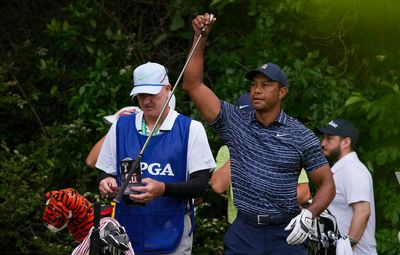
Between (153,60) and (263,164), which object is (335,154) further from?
(153,60)

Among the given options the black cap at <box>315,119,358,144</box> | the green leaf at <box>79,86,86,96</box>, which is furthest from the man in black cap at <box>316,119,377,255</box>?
the green leaf at <box>79,86,86,96</box>

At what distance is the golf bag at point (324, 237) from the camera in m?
6.85

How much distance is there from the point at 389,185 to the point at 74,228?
11.9 ft

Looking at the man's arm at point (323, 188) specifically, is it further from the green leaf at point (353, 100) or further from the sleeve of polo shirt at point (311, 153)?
the green leaf at point (353, 100)

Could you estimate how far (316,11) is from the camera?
9.84 meters

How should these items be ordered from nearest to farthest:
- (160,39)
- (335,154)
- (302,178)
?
(302,178)
(335,154)
(160,39)

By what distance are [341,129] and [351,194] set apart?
2.29 feet

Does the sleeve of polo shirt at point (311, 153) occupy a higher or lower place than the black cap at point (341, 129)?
lower

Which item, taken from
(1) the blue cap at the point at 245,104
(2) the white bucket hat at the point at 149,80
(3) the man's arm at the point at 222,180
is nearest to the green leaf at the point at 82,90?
(1) the blue cap at the point at 245,104

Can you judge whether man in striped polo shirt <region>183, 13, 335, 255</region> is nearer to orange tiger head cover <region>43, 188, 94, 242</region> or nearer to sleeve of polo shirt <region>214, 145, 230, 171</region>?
sleeve of polo shirt <region>214, 145, 230, 171</region>

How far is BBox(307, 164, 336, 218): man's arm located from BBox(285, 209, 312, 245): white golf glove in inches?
7.9

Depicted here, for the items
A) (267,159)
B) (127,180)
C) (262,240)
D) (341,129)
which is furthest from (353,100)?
(127,180)

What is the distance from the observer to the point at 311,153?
21.3ft

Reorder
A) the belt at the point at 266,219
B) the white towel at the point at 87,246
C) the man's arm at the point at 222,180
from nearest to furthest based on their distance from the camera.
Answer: the white towel at the point at 87,246
the belt at the point at 266,219
the man's arm at the point at 222,180
